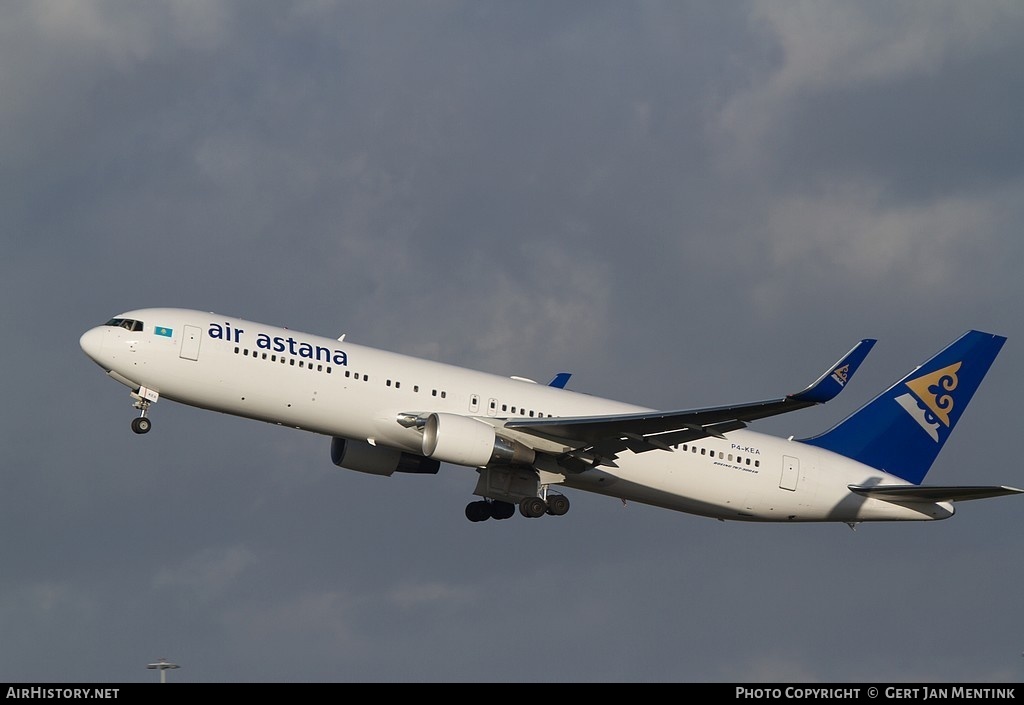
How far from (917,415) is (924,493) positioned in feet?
15.1

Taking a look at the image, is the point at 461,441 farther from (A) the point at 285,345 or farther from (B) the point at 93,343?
(B) the point at 93,343

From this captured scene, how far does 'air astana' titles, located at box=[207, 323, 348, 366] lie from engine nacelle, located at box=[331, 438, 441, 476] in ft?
17.4

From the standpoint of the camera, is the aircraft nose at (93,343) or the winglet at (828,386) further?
the aircraft nose at (93,343)

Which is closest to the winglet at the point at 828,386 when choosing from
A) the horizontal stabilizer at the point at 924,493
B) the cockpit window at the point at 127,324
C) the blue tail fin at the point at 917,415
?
the horizontal stabilizer at the point at 924,493

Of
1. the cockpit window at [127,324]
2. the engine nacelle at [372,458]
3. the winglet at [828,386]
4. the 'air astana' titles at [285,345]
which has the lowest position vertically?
the winglet at [828,386]

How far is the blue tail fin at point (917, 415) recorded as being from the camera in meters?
56.7

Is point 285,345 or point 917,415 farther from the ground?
point 917,415

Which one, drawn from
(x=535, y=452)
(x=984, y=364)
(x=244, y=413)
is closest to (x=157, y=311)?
(x=244, y=413)

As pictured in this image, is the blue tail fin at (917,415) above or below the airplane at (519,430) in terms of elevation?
above

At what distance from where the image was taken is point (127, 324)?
4869cm

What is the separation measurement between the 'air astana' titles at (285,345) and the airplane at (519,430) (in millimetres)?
45

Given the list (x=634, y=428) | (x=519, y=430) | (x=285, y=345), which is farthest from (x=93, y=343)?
(x=634, y=428)

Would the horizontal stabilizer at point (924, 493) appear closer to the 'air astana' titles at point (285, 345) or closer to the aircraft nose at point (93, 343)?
the 'air astana' titles at point (285, 345)
